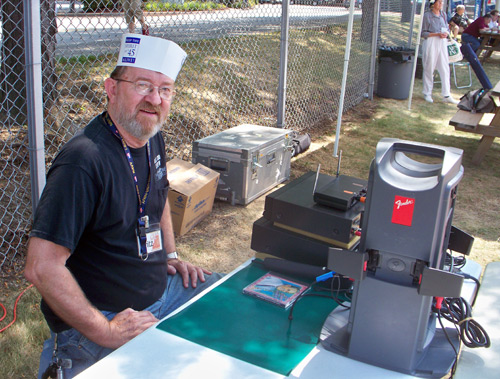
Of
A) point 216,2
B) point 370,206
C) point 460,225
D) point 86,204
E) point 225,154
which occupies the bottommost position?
point 460,225

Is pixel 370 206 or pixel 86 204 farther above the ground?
pixel 370 206

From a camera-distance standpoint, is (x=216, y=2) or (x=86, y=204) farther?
(x=216, y=2)

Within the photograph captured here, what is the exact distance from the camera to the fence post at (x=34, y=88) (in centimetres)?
252

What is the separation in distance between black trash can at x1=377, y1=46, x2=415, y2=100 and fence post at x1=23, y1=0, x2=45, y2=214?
8.01 metres

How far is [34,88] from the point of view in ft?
8.54

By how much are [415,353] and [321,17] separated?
698 centimetres

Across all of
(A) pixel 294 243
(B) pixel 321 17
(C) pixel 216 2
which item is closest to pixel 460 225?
(A) pixel 294 243

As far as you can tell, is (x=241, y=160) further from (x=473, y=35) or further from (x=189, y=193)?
(x=473, y=35)

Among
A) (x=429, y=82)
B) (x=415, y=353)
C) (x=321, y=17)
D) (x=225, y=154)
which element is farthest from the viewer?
(x=429, y=82)

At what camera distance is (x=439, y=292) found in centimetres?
122

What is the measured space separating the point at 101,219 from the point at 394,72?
8857mm

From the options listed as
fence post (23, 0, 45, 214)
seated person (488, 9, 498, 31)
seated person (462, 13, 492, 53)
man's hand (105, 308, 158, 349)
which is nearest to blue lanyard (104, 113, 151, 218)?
man's hand (105, 308, 158, 349)

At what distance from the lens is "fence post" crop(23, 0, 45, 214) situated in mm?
2520

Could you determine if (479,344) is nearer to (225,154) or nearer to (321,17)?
(225,154)
